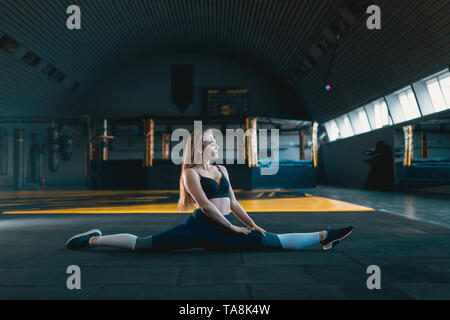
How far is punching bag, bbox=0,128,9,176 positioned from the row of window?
1688cm

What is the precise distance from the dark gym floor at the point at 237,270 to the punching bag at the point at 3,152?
1609 centimetres

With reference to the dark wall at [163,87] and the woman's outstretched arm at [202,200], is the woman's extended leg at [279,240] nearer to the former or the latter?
the woman's outstretched arm at [202,200]

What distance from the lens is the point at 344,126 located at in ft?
50.4

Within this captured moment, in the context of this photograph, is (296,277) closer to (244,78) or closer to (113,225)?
(113,225)

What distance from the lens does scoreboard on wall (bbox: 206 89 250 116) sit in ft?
58.7

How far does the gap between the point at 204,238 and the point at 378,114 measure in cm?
1184

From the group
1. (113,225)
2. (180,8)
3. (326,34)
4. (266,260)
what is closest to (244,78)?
(180,8)

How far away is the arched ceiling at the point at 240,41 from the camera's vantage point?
326 inches

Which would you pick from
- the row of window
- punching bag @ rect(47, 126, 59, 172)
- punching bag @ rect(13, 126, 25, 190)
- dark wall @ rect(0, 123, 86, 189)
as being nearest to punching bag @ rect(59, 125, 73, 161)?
punching bag @ rect(47, 126, 59, 172)

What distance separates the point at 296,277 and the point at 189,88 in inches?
672

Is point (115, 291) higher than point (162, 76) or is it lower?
lower

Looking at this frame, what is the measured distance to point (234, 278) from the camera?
1.94m

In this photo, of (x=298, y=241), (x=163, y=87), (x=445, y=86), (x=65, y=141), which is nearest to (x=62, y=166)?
(x=65, y=141)

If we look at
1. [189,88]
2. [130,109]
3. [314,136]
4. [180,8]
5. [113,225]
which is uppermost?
[180,8]
